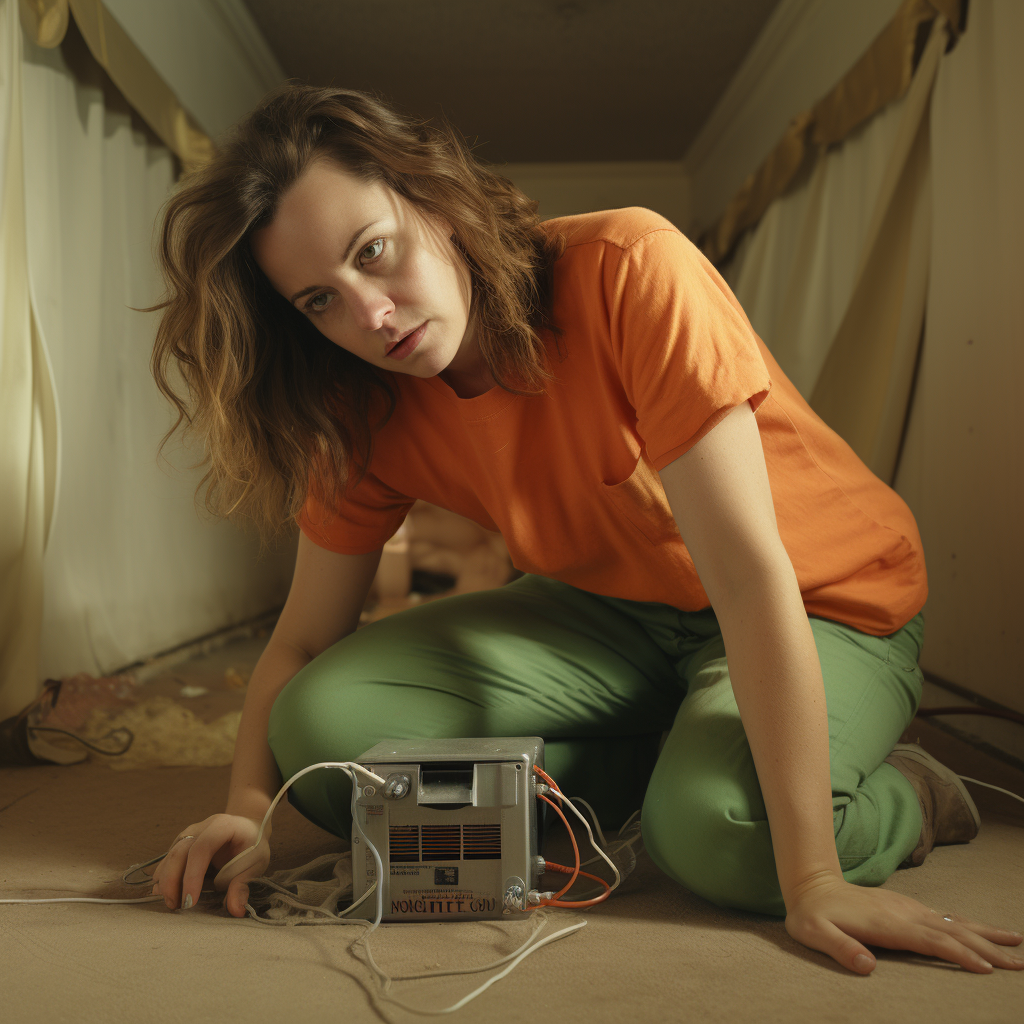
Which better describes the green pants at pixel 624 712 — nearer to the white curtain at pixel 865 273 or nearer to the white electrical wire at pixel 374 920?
the white electrical wire at pixel 374 920

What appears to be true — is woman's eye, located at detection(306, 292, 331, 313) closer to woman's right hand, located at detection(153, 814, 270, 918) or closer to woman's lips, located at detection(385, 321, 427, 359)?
woman's lips, located at detection(385, 321, 427, 359)

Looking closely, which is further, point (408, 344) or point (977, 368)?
point (977, 368)

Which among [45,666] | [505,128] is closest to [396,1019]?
[45,666]

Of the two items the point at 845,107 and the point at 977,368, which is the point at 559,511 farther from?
the point at 845,107

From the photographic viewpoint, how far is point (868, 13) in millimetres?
2361

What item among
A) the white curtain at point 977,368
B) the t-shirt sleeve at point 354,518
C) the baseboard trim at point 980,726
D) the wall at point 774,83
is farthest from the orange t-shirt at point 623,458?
the wall at point 774,83

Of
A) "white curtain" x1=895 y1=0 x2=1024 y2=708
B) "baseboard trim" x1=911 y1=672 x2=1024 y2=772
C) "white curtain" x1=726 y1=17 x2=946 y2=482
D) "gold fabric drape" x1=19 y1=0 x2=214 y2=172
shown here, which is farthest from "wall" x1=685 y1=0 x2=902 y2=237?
"gold fabric drape" x1=19 y1=0 x2=214 y2=172

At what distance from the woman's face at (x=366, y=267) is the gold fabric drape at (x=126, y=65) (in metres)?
0.85

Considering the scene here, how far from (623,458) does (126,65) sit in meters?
1.84

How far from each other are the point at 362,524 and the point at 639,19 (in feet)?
8.19

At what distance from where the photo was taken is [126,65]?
84.0 inches

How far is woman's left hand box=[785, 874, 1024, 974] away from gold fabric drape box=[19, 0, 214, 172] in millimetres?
1497

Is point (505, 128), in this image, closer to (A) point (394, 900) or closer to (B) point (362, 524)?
(B) point (362, 524)

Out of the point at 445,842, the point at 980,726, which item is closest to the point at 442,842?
the point at 445,842
